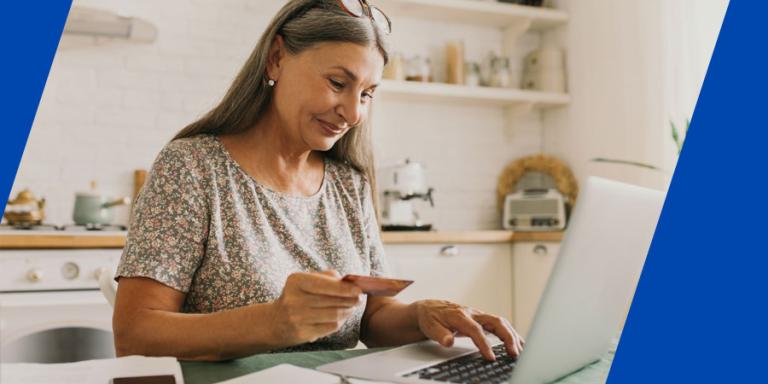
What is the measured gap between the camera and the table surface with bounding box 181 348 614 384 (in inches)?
35.5

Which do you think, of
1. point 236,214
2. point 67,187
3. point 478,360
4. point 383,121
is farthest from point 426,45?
point 478,360

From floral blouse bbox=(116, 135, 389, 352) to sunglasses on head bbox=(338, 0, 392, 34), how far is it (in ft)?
1.15

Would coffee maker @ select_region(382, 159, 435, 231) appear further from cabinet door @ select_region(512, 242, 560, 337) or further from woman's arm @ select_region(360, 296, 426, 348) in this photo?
woman's arm @ select_region(360, 296, 426, 348)

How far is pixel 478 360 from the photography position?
102 centimetres

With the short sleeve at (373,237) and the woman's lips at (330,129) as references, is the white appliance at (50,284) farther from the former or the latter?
the woman's lips at (330,129)

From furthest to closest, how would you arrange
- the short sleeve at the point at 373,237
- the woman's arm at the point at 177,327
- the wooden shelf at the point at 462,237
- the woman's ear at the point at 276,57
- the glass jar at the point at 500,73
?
the glass jar at the point at 500,73, the wooden shelf at the point at 462,237, the short sleeve at the point at 373,237, the woman's ear at the point at 276,57, the woman's arm at the point at 177,327

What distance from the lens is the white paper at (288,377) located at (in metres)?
0.81

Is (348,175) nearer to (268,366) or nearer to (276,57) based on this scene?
(276,57)

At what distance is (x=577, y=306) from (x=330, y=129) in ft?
2.27

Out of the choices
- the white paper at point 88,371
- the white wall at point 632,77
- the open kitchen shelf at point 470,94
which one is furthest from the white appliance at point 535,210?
the white paper at point 88,371

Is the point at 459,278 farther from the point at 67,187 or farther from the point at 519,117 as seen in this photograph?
the point at 67,187

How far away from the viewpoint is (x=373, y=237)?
1555mm

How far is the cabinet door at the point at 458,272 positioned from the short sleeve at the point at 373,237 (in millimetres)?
1484

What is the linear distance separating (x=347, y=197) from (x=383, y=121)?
2366mm
